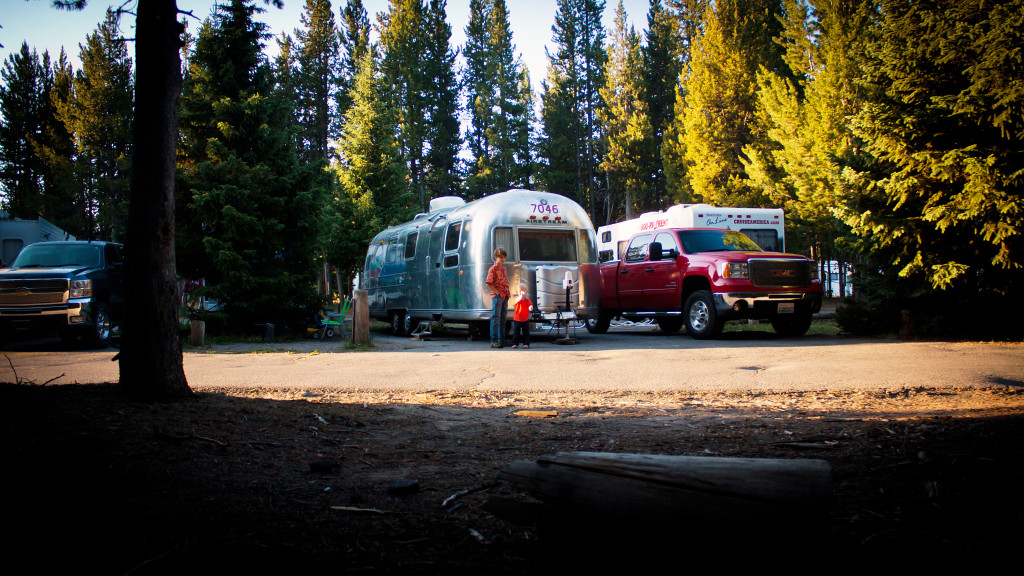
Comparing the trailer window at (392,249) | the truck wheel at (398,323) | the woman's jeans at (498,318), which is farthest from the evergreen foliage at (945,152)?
the trailer window at (392,249)

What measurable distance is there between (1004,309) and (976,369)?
4913 millimetres

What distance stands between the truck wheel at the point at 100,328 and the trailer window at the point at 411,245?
7.01m

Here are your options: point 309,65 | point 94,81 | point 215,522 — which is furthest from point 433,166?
point 215,522

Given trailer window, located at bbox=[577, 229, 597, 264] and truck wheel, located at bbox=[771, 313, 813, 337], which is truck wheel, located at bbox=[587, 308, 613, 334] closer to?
trailer window, located at bbox=[577, 229, 597, 264]

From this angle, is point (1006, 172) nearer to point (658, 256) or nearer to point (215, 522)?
point (658, 256)

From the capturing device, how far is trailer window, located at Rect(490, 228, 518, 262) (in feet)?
44.0

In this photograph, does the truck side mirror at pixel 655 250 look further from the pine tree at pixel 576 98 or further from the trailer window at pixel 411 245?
the pine tree at pixel 576 98

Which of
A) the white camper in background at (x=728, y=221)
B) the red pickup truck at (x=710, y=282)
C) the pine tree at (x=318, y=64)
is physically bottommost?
the red pickup truck at (x=710, y=282)

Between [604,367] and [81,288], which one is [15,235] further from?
[604,367]

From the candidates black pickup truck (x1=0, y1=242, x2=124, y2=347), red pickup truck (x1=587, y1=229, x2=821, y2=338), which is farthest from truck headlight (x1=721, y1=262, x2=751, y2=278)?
black pickup truck (x1=0, y1=242, x2=124, y2=347)

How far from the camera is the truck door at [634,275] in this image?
14766mm

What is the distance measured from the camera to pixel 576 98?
48312mm

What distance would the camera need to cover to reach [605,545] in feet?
7.87

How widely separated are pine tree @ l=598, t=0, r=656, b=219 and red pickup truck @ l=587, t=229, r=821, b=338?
28387mm
